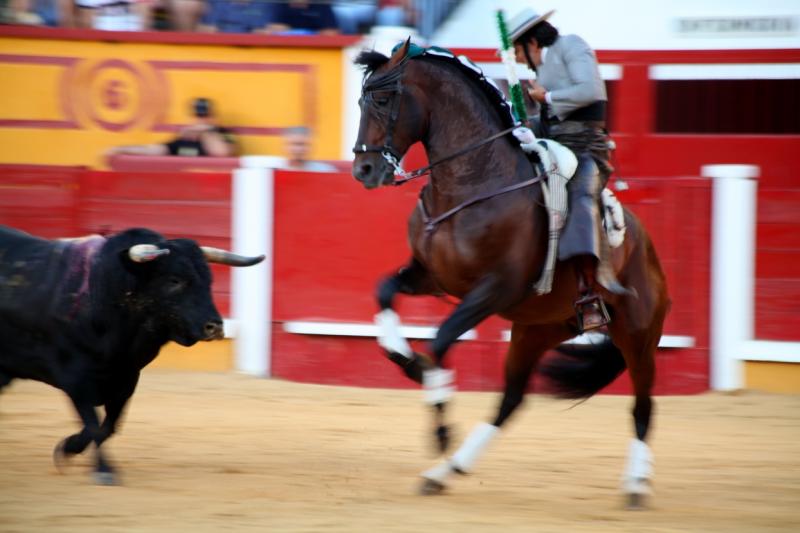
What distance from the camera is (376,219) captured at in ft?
29.5

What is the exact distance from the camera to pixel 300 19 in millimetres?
11898

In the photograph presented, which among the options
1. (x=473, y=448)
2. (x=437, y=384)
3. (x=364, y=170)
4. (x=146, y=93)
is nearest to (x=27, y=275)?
(x=364, y=170)

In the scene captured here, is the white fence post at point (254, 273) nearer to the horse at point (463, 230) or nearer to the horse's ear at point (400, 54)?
the horse at point (463, 230)

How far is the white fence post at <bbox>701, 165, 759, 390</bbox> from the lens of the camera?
8.70 m

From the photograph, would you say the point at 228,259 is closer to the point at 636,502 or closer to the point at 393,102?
the point at 393,102

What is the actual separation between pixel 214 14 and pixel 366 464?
679cm

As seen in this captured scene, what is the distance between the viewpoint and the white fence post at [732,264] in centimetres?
870

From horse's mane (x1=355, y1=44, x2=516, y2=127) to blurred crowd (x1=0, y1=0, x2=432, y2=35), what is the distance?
19.7ft

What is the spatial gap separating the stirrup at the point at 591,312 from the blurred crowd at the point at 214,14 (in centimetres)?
630

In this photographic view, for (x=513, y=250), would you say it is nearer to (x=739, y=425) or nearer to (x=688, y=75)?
(x=739, y=425)

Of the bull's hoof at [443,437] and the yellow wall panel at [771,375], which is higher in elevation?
the bull's hoof at [443,437]

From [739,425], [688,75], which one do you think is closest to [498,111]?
[739,425]

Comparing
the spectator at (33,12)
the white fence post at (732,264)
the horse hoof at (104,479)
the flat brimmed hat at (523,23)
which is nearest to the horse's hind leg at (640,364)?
the flat brimmed hat at (523,23)

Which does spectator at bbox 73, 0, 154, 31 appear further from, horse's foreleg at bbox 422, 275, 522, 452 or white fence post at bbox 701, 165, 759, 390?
horse's foreleg at bbox 422, 275, 522, 452
